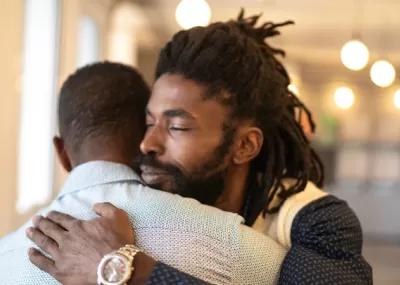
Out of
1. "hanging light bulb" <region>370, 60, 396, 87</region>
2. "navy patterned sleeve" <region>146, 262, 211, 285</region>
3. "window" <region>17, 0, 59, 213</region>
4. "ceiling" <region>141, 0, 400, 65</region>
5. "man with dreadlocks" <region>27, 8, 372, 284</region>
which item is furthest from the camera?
"ceiling" <region>141, 0, 400, 65</region>

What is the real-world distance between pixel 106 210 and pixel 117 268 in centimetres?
11

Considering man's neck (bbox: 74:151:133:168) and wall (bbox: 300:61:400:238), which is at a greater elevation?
man's neck (bbox: 74:151:133:168)

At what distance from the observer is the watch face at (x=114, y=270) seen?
3.01ft

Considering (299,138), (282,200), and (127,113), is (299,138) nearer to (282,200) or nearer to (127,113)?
(282,200)

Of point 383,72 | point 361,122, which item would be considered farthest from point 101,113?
point 361,122

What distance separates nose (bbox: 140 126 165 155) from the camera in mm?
1191

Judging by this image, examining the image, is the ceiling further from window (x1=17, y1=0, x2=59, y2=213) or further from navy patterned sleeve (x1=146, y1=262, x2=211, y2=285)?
navy patterned sleeve (x1=146, y1=262, x2=211, y2=285)

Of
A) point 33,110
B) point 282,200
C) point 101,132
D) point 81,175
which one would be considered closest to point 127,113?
point 101,132

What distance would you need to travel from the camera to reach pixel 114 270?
A: 923 millimetres

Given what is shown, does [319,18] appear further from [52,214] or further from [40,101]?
[52,214]

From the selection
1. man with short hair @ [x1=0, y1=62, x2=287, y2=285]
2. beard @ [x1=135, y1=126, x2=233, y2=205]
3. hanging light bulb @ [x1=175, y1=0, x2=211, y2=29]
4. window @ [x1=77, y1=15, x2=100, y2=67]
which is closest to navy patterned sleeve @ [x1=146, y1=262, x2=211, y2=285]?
man with short hair @ [x1=0, y1=62, x2=287, y2=285]

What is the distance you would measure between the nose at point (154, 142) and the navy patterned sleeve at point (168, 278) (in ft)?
1.08

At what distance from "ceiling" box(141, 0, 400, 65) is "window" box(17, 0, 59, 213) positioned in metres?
2.41

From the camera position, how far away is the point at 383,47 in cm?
684
